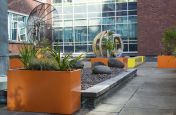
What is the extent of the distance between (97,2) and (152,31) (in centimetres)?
749

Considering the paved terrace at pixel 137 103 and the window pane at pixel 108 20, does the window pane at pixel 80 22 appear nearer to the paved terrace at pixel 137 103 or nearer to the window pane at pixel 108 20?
the window pane at pixel 108 20

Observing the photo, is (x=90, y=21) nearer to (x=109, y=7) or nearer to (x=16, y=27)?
(x=109, y=7)

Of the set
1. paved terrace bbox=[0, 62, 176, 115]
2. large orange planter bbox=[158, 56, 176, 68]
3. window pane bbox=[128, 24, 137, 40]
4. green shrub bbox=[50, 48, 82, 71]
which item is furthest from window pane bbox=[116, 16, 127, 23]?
green shrub bbox=[50, 48, 82, 71]

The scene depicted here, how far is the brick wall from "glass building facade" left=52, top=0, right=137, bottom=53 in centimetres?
120

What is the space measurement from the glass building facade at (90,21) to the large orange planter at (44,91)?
32868mm

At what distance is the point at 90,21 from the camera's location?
42875mm

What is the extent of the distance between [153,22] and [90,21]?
24.6 ft

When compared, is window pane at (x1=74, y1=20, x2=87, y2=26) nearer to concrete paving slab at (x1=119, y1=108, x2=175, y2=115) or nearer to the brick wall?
the brick wall

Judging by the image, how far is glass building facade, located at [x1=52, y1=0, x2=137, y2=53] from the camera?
1635 inches

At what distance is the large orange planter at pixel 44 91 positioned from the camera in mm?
7984

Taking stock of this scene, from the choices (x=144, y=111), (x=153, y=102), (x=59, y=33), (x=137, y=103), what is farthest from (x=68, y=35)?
(x=144, y=111)

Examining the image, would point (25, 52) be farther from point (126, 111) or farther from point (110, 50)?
point (110, 50)

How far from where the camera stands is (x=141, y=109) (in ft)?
29.3

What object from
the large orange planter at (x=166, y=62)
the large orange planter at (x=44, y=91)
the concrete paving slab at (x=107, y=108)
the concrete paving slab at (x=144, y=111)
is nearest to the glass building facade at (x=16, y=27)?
the large orange planter at (x=166, y=62)
